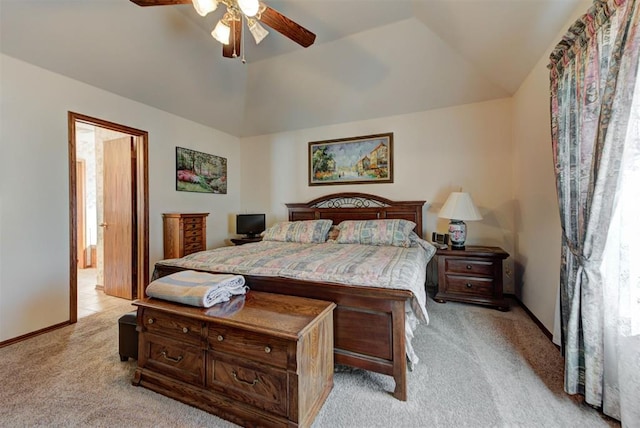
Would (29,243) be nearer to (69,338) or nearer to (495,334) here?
(69,338)

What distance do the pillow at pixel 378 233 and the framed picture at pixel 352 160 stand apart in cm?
91

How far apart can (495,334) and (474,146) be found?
2.34 metres

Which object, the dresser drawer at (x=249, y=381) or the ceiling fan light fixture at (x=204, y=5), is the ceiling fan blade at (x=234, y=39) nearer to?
the ceiling fan light fixture at (x=204, y=5)

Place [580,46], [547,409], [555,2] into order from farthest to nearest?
1. [555,2]
2. [580,46]
3. [547,409]

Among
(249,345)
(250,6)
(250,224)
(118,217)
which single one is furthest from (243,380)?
(118,217)

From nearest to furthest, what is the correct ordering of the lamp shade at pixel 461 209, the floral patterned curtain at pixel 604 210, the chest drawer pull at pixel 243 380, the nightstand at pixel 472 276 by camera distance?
the floral patterned curtain at pixel 604 210
the chest drawer pull at pixel 243 380
the nightstand at pixel 472 276
the lamp shade at pixel 461 209

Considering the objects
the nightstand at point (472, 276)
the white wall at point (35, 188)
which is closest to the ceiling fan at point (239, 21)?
the white wall at point (35, 188)

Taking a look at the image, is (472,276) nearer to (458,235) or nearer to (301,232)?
(458,235)

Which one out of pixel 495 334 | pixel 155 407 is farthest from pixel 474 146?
pixel 155 407

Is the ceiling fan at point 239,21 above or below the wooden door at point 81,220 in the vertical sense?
above

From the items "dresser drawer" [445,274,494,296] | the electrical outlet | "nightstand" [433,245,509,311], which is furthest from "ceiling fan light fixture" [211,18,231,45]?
the electrical outlet

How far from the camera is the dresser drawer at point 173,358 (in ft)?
5.10

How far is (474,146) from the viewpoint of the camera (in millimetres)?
3510

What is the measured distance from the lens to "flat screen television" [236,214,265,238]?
4.36 m
